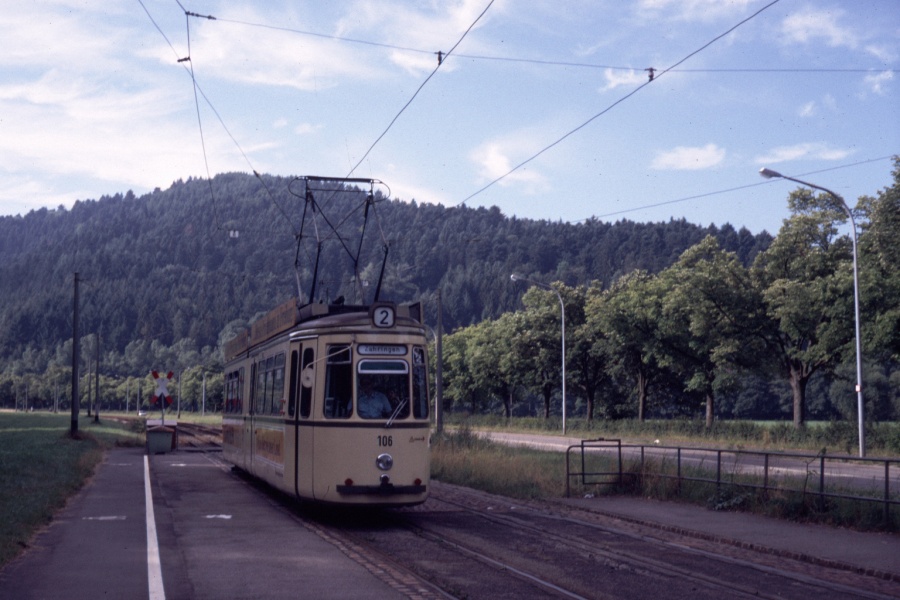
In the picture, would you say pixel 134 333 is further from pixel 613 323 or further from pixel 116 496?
pixel 116 496

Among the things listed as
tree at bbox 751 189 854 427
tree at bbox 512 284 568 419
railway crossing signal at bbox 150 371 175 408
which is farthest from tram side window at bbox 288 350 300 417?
tree at bbox 512 284 568 419

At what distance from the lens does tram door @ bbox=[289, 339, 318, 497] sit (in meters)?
15.2

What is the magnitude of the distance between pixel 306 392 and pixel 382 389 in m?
1.22

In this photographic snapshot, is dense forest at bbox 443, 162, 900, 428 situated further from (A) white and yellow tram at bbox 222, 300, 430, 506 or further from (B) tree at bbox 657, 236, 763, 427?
(A) white and yellow tram at bbox 222, 300, 430, 506

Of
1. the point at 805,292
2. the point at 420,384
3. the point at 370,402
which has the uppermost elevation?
the point at 805,292

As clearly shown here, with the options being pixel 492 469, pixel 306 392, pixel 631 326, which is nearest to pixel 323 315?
pixel 306 392

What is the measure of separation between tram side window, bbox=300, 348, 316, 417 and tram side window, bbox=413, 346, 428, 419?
5.10 ft

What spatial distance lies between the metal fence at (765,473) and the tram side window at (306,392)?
19.6 ft

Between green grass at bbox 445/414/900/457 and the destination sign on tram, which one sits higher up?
the destination sign on tram

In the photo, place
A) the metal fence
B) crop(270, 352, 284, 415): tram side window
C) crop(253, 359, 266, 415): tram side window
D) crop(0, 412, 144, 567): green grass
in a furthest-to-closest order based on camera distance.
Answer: crop(253, 359, 266, 415): tram side window, crop(270, 352, 284, 415): tram side window, the metal fence, crop(0, 412, 144, 567): green grass

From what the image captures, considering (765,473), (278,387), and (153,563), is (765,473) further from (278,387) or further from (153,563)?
(153,563)

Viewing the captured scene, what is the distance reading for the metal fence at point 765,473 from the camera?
15.3m

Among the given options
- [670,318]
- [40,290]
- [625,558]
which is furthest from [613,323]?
[40,290]

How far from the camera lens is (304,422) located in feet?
50.3
